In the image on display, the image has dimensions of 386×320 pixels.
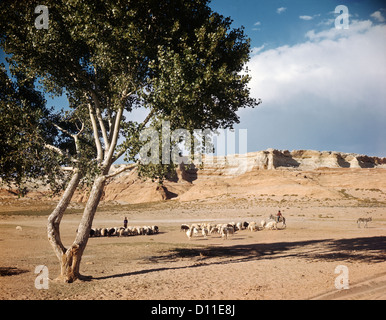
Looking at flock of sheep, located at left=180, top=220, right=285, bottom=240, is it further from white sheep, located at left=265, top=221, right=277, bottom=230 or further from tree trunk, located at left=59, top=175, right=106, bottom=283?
tree trunk, located at left=59, top=175, right=106, bottom=283

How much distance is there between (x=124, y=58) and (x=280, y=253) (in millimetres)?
16472

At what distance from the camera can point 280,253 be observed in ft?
68.2

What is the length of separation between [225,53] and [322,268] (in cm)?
1257

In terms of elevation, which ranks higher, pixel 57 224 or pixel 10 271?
pixel 57 224

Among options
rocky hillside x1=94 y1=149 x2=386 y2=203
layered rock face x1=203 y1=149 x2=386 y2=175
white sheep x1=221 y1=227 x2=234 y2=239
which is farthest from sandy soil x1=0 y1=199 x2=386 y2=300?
layered rock face x1=203 y1=149 x2=386 y2=175

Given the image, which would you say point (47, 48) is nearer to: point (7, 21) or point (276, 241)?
point (7, 21)

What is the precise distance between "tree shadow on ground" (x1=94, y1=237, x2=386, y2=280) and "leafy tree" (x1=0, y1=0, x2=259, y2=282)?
522cm

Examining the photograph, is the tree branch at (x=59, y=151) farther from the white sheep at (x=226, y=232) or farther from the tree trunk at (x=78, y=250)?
the white sheep at (x=226, y=232)

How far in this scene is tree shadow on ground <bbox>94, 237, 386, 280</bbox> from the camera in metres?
17.8

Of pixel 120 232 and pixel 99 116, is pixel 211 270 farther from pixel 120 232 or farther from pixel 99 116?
pixel 120 232

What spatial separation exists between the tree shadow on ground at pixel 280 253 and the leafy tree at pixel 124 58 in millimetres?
5216

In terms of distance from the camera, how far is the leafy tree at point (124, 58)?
12.9 metres

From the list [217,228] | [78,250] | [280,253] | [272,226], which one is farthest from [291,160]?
[78,250]
